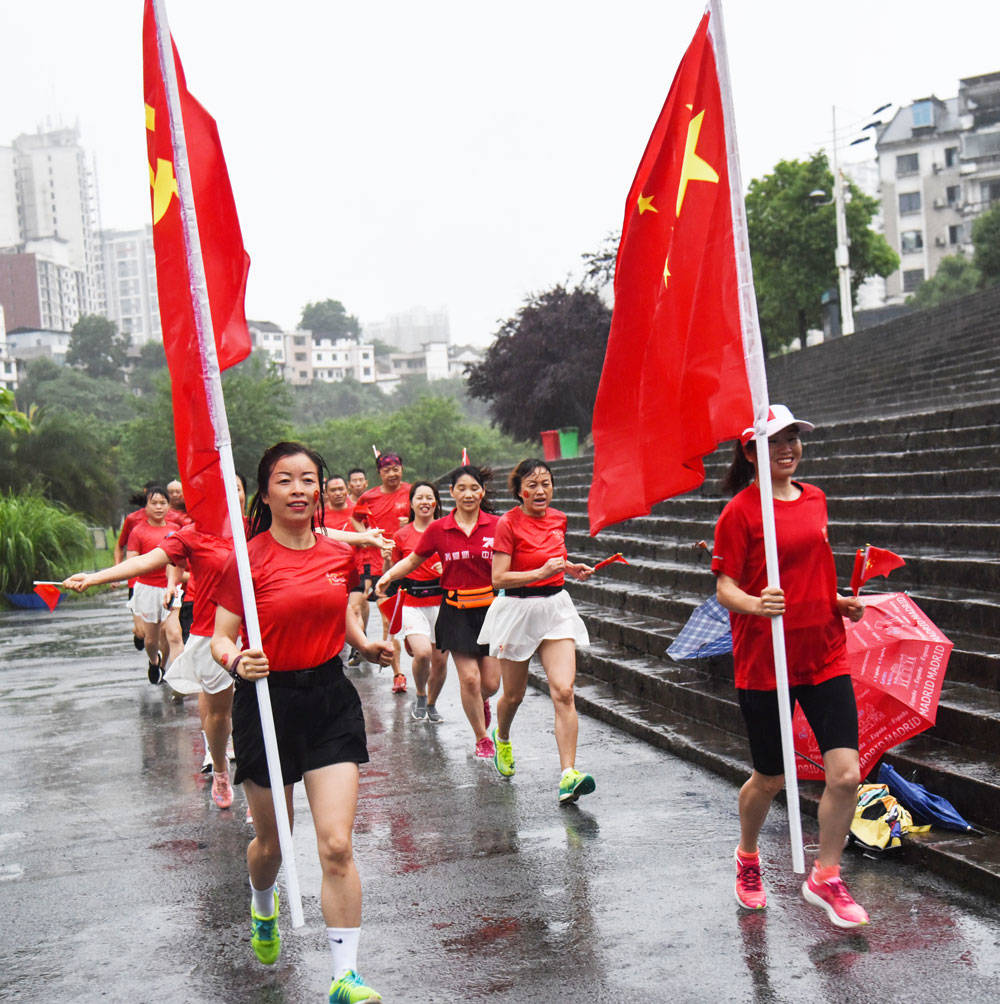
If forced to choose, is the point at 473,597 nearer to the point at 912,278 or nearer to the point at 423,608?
the point at 423,608

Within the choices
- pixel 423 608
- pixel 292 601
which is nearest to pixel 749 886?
pixel 292 601

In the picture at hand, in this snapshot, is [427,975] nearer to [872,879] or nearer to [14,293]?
[872,879]

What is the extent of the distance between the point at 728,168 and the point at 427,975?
3401 mm

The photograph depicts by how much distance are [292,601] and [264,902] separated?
45.1 inches

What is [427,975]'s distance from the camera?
4469 mm

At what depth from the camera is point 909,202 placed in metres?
78.2

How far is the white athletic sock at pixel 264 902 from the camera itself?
4605 millimetres

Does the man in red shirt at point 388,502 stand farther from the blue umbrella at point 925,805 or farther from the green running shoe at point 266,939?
the green running shoe at point 266,939

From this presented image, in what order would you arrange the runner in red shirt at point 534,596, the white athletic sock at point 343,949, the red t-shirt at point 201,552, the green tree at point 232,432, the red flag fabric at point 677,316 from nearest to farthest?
the white athletic sock at point 343,949, the red flag fabric at point 677,316, the red t-shirt at point 201,552, the runner in red shirt at point 534,596, the green tree at point 232,432

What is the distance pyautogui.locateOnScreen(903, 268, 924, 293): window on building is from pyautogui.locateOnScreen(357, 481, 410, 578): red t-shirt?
237 ft

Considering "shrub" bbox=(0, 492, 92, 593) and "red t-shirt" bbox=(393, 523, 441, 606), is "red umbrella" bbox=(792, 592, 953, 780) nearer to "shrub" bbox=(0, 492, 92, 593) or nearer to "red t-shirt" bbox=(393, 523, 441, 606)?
"red t-shirt" bbox=(393, 523, 441, 606)

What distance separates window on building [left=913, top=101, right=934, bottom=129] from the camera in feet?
252

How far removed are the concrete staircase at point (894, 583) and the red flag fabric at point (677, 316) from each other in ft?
5.99

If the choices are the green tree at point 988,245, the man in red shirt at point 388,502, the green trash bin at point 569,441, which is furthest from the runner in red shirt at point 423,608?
the green tree at point 988,245
